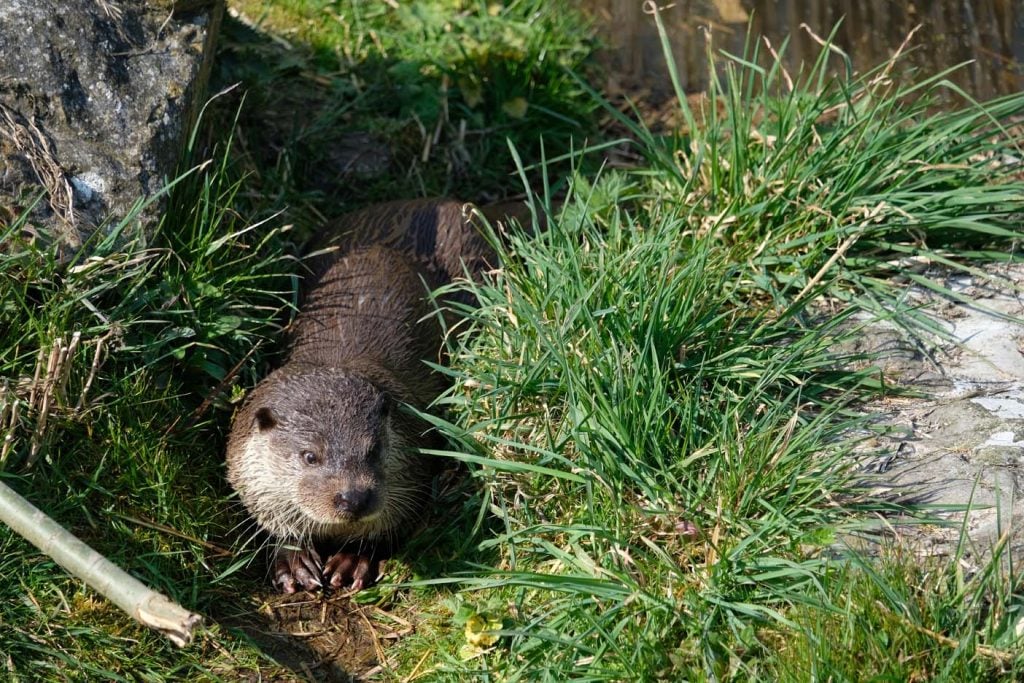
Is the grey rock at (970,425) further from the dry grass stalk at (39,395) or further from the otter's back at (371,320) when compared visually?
the dry grass stalk at (39,395)

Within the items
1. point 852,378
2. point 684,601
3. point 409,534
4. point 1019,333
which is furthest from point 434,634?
point 1019,333

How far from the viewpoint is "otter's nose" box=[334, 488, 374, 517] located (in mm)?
3471

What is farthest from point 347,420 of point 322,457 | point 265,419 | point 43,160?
point 43,160

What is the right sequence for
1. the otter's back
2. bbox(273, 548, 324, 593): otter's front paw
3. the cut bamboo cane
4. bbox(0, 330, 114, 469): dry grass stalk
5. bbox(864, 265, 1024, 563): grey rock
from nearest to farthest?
the cut bamboo cane < bbox(864, 265, 1024, 563): grey rock < bbox(0, 330, 114, 469): dry grass stalk < bbox(273, 548, 324, 593): otter's front paw < the otter's back

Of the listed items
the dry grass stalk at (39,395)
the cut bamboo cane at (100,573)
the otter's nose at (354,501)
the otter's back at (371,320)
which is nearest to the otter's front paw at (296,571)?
the otter's nose at (354,501)

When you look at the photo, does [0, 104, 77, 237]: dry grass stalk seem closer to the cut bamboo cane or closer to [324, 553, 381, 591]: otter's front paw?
the cut bamboo cane

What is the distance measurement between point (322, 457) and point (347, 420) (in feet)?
0.44

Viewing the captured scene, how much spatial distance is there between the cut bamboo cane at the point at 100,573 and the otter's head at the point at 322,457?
0.86m

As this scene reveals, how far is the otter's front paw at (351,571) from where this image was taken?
147 inches

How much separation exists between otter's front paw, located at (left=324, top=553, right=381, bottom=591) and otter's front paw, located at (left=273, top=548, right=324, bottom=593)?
0.13ft

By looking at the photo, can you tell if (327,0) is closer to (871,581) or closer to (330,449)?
(330,449)

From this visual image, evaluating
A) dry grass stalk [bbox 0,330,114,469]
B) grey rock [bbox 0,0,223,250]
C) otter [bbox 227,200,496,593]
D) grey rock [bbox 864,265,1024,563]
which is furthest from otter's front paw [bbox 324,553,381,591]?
grey rock [bbox 864,265,1024,563]

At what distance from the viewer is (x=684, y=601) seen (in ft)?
9.30

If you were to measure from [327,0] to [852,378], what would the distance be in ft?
10.0
